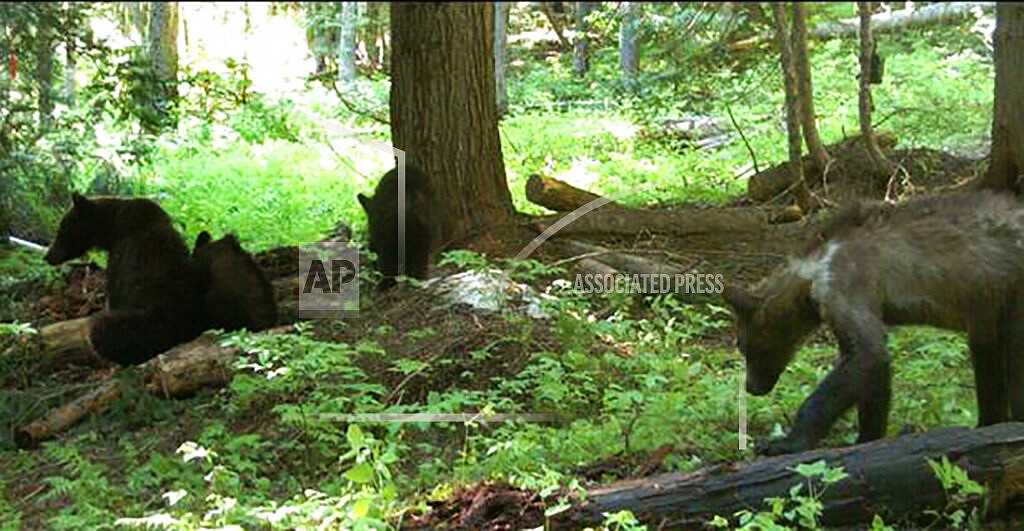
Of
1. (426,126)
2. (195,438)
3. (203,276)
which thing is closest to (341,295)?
(203,276)

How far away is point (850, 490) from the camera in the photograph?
496cm

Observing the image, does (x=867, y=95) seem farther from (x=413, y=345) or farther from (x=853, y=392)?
(x=853, y=392)

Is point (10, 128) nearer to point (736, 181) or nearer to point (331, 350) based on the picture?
point (331, 350)

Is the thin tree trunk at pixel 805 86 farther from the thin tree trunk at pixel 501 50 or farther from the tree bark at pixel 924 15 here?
the thin tree trunk at pixel 501 50

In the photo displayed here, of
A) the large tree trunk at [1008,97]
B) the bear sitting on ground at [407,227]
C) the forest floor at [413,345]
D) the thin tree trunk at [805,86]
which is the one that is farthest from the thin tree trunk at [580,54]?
the large tree trunk at [1008,97]

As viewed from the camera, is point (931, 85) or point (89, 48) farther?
point (931, 85)

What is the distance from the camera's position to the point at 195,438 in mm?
7418

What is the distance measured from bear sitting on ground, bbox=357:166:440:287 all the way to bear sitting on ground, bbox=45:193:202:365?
1702 mm

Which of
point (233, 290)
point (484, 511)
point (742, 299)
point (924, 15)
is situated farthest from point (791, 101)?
point (924, 15)

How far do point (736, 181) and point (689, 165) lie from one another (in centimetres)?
178

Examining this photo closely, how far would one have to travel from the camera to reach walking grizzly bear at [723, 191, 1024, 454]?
5.75 metres

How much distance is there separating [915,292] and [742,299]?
98 centimetres

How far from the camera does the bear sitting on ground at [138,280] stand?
924 centimetres

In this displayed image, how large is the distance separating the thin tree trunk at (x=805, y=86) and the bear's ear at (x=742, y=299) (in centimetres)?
167
